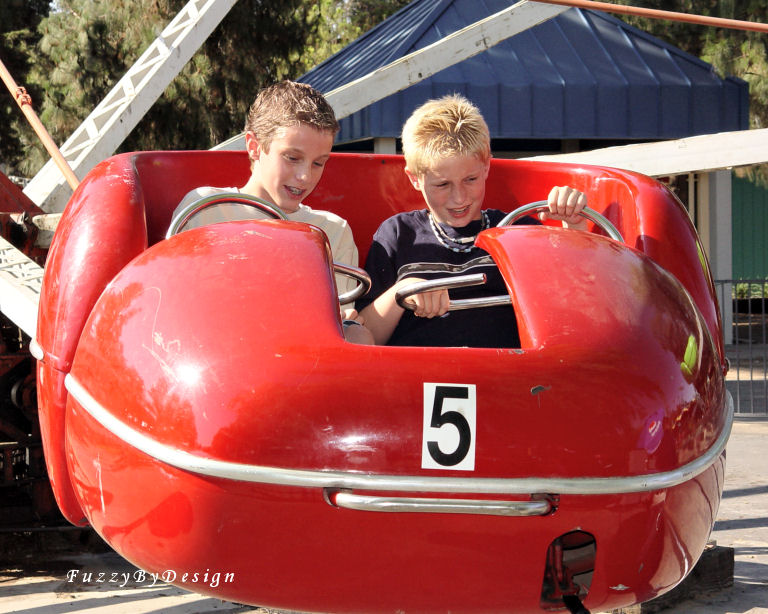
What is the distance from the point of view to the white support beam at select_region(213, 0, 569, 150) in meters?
6.74

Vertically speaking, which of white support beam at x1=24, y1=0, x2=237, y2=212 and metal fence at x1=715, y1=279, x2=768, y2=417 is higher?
white support beam at x1=24, y1=0, x2=237, y2=212

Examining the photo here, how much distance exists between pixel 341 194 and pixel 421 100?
6.56m

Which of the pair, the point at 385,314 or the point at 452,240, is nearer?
the point at 385,314

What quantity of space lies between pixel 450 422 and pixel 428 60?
569cm

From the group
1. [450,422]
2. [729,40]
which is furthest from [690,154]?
[729,40]

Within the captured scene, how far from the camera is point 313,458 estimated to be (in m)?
1.50

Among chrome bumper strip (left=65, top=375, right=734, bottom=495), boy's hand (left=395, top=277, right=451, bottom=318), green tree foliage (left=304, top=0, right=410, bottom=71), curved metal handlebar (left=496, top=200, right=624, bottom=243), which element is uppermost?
green tree foliage (left=304, top=0, right=410, bottom=71)

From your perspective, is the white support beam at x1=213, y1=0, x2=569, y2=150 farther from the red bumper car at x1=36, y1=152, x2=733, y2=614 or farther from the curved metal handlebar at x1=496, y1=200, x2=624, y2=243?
the red bumper car at x1=36, y1=152, x2=733, y2=614

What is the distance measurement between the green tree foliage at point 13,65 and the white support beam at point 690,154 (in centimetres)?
987

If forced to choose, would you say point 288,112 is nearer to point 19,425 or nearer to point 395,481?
point 395,481

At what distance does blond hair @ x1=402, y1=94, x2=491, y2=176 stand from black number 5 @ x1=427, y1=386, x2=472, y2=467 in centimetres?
93

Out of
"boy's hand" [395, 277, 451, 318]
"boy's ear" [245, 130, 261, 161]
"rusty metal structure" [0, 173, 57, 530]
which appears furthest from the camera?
"rusty metal structure" [0, 173, 57, 530]

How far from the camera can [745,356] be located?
10375mm

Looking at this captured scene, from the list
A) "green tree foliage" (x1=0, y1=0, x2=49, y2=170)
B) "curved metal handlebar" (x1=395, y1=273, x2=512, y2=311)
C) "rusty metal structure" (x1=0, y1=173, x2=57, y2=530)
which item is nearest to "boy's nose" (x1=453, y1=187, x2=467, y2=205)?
"curved metal handlebar" (x1=395, y1=273, x2=512, y2=311)
